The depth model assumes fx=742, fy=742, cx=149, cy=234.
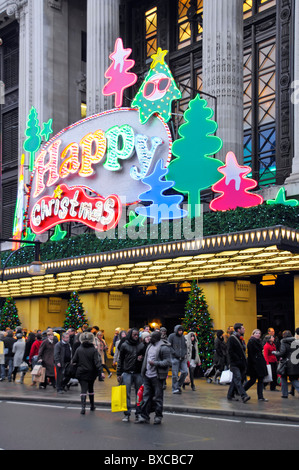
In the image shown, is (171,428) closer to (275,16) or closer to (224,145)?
(224,145)

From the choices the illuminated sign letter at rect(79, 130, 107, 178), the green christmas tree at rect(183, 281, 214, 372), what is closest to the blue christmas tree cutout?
the green christmas tree at rect(183, 281, 214, 372)

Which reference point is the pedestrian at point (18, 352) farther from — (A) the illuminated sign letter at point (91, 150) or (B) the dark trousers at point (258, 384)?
(A) the illuminated sign letter at point (91, 150)

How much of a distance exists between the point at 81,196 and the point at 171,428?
71.5ft

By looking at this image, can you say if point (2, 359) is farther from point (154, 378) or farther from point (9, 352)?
point (154, 378)

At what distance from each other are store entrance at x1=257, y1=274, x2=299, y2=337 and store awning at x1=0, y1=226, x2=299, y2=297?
4.40 feet

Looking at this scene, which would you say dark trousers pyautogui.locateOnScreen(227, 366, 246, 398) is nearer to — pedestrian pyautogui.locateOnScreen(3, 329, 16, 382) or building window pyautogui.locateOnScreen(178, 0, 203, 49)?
pedestrian pyautogui.locateOnScreen(3, 329, 16, 382)

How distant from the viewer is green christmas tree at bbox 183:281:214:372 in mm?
26703

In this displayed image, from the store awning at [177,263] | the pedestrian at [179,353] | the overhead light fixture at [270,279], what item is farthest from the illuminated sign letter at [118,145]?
the pedestrian at [179,353]

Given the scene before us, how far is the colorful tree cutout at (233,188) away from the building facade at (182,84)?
192 cm

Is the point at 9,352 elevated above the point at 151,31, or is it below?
below

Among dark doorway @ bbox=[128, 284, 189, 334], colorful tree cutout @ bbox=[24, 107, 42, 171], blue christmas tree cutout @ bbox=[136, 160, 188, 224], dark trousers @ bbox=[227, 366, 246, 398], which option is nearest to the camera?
dark trousers @ bbox=[227, 366, 246, 398]

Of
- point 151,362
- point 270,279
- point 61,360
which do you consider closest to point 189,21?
point 270,279

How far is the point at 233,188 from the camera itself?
2736 centimetres

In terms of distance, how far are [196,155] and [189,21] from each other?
492 inches
